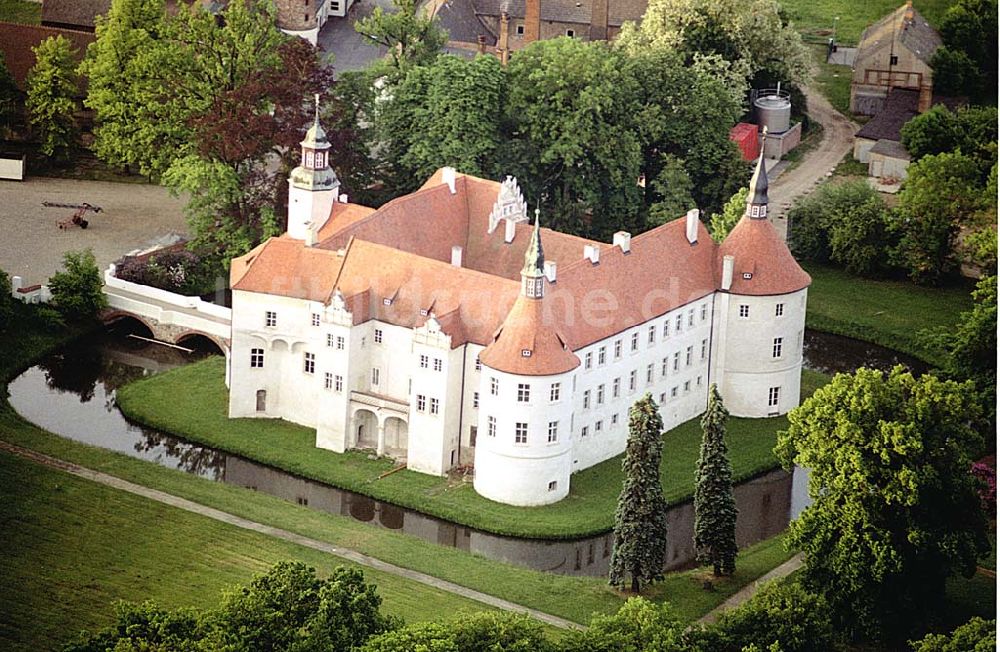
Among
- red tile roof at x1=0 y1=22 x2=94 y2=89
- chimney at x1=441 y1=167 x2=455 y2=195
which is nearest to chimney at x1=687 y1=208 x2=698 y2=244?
chimney at x1=441 y1=167 x2=455 y2=195

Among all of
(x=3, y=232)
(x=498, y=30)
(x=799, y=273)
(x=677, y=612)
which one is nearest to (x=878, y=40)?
(x=498, y=30)

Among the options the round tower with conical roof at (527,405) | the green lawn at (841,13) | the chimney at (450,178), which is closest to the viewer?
the round tower with conical roof at (527,405)

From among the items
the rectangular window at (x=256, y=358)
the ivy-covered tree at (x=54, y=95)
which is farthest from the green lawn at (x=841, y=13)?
the rectangular window at (x=256, y=358)

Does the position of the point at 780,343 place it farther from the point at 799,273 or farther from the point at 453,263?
the point at 453,263

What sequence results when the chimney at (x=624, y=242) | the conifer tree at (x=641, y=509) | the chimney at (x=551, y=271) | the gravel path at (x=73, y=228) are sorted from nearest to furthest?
1. the conifer tree at (x=641, y=509)
2. the chimney at (x=551, y=271)
3. the chimney at (x=624, y=242)
4. the gravel path at (x=73, y=228)

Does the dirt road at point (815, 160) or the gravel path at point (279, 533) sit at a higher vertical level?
the dirt road at point (815, 160)

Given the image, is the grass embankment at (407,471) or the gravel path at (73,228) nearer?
the grass embankment at (407,471)

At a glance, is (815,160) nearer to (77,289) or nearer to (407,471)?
(77,289)

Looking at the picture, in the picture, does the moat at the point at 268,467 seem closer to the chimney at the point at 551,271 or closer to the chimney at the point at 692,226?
the chimney at the point at 551,271
